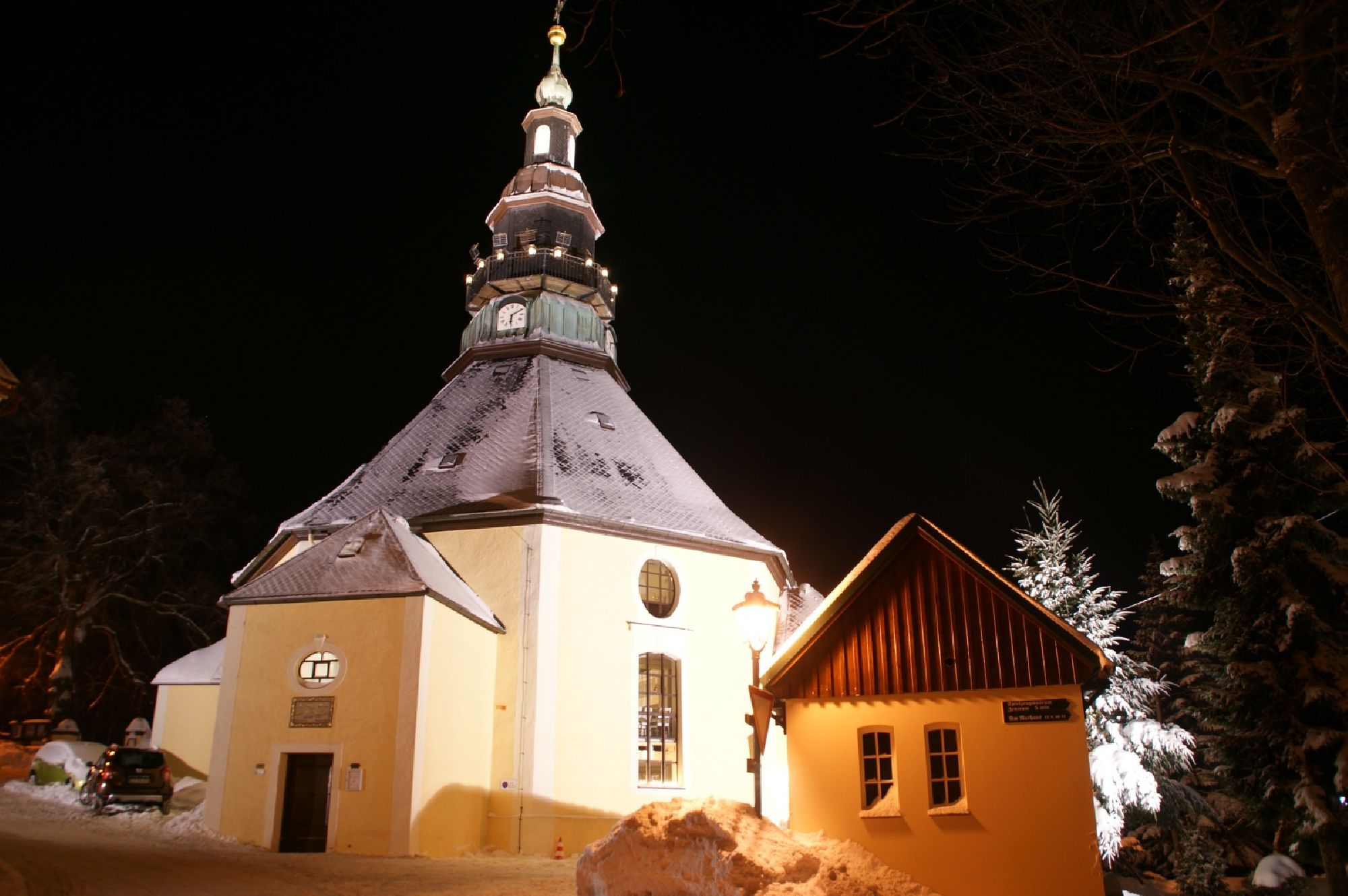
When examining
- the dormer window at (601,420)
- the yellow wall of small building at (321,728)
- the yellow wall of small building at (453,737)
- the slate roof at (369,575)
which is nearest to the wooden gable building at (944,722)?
the yellow wall of small building at (453,737)

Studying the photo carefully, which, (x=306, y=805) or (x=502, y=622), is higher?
(x=502, y=622)

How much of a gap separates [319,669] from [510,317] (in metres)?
12.4

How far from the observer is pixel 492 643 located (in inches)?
696

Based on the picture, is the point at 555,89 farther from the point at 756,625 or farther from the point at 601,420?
the point at 756,625

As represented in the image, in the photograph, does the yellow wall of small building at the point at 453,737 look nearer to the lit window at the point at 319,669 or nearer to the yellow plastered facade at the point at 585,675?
the yellow plastered facade at the point at 585,675

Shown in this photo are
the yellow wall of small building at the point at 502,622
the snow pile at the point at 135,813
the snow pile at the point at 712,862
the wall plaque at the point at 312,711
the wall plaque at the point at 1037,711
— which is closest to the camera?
the snow pile at the point at 712,862

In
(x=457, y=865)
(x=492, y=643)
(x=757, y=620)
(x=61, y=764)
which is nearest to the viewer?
(x=757, y=620)

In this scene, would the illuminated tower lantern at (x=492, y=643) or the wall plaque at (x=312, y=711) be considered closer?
the illuminated tower lantern at (x=492, y=643)

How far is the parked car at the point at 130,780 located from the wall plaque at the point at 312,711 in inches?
206

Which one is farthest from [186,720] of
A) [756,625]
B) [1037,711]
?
[1037,711]

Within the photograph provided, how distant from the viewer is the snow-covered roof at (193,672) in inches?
938

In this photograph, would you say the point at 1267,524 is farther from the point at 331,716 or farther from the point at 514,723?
the point at 331,716

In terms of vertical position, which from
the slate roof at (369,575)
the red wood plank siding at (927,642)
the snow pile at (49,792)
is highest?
the slate roof at (369,575)

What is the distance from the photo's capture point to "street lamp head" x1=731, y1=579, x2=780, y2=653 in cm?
998
